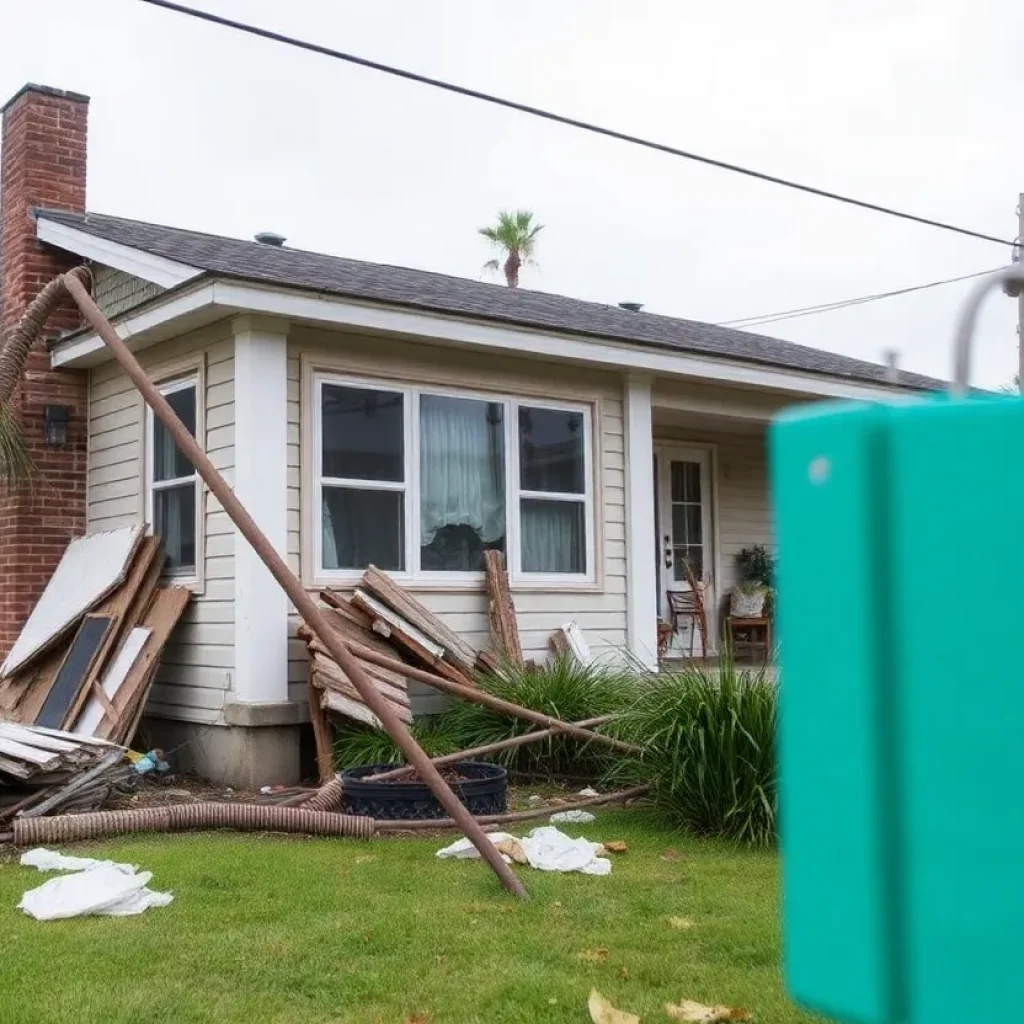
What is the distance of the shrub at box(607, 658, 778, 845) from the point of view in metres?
5.81

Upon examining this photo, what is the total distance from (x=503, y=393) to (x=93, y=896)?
18.5ft

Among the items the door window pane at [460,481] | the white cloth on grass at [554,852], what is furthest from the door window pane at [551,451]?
the white cloth on grass at [554,852]

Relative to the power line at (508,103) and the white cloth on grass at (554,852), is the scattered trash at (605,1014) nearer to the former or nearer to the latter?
the white cloth on grass at (554,852)

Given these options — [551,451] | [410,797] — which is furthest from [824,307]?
[410,797]

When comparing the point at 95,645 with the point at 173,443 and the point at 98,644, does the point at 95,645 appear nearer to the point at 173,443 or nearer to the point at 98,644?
the point at 98,644

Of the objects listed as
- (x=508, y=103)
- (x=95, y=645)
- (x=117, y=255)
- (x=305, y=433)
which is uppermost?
(x=508, y=103)

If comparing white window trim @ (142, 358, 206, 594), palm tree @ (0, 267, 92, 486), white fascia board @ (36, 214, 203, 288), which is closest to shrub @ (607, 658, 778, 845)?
white window trim @ (142, 358, 206, 594)

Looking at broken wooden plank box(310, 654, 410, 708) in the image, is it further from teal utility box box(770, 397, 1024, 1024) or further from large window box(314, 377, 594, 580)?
teal utility box box(770, 397, 1024, 1024)

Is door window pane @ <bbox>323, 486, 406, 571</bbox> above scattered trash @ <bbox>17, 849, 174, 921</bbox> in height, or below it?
above

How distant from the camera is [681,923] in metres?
4.19

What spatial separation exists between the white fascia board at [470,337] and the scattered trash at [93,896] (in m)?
4.02

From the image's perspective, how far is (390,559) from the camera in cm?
871

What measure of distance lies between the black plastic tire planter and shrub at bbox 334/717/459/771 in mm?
857

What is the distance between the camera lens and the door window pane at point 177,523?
8.70m
